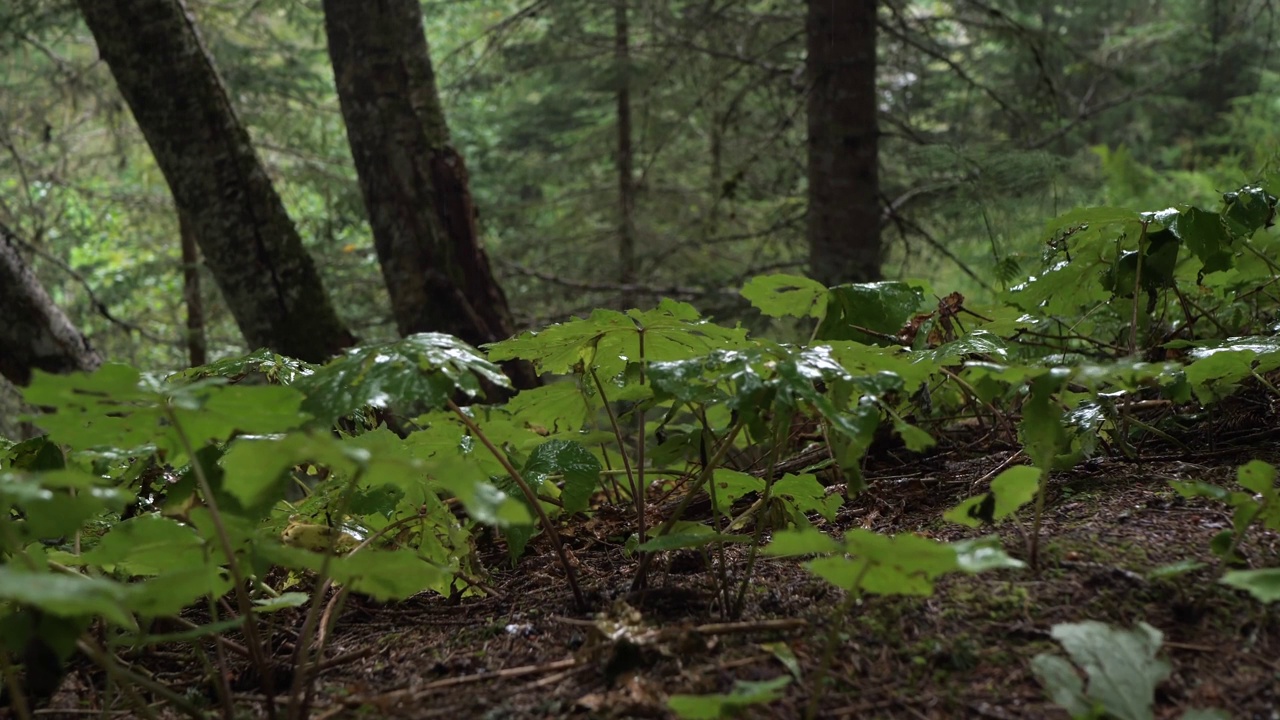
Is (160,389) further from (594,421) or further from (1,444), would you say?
(594,421)

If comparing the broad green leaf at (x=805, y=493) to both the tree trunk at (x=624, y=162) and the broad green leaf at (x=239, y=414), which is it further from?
the tree trunk at (x=624, y=162)

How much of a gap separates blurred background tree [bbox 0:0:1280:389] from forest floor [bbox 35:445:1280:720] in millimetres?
3009

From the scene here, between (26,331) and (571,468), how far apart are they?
10.3ft

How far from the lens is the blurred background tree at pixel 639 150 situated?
525 cm

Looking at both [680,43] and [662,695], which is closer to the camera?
[662,695]

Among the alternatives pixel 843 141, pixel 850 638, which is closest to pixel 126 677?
pixel 850 638

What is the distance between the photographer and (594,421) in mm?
1950

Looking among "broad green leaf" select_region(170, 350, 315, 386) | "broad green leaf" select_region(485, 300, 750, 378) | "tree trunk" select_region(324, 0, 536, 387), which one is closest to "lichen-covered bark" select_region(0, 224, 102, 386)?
"tree trunk" select_region(324, 0, 536, 387)

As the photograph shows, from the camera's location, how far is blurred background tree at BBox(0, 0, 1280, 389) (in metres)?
5.25

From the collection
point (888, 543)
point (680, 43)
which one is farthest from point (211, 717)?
point (680, 43)

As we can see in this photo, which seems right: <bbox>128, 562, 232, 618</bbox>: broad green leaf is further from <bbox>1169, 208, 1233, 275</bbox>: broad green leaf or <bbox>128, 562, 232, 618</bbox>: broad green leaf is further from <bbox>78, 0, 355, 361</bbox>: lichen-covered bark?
<bbox>78, 0, 355, 361</bbox>: lichen-covered bark

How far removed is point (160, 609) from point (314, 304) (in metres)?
2.62

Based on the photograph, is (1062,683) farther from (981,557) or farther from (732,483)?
(732,483)

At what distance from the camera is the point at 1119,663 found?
95 cm
